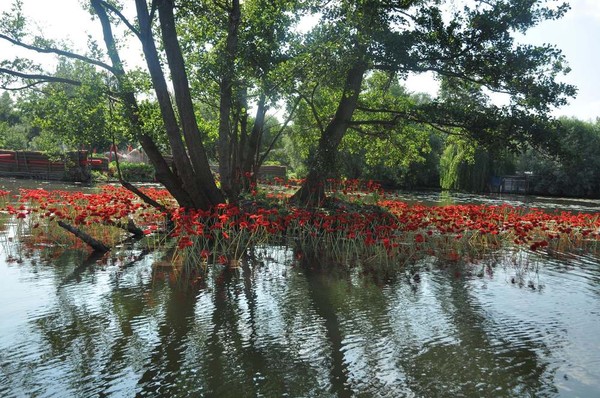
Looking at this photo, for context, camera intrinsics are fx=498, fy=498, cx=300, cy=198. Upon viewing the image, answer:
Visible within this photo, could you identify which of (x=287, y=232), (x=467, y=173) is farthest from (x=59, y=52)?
(x=467, y=173)

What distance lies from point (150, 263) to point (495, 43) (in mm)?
9164

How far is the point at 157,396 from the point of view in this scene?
413 centimetres

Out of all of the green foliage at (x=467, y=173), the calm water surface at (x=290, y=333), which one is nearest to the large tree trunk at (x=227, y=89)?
the calm water surface at (x=290, y=333)

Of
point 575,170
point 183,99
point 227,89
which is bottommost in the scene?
point 575,170

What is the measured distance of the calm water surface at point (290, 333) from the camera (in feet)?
14.6

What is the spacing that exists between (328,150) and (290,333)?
33.0ft

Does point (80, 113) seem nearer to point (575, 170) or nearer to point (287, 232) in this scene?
point (287, 232)

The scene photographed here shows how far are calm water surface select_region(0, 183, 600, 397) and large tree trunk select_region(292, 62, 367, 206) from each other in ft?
21.3

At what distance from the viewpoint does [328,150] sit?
1530cm

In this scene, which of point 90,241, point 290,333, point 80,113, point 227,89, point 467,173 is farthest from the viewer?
point 467,173

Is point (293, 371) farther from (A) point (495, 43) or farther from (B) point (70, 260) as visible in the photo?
(A) point (495, 43)

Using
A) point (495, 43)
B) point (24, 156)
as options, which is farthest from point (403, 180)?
point (495, 43)

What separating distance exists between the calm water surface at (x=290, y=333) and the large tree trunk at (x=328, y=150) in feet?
21.3

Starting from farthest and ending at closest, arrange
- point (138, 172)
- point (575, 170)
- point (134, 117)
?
point (575, 170) → point (138, 172) → point (134, 117)
